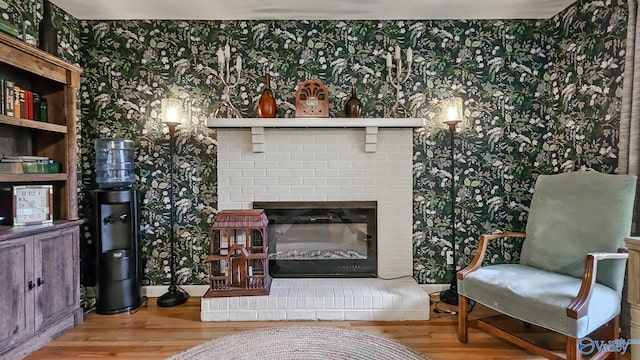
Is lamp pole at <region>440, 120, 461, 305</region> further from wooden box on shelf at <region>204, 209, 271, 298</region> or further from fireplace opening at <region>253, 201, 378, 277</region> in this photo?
wooden box on shelf at <region>204, 209, 271, 298</region>

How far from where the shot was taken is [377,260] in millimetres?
3195

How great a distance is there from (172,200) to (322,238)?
4.47ft

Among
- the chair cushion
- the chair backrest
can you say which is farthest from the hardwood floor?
the chair backrest

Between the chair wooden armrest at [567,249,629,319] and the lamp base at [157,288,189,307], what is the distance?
280 centimetres

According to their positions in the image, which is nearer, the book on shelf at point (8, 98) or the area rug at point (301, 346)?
the area rug at point (301, 346)

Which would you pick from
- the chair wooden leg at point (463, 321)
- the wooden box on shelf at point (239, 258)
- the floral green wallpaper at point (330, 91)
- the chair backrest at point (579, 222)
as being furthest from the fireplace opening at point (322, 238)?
the chair backrest at point (579, 222)

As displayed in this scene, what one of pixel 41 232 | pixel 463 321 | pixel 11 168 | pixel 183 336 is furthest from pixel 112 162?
pixel 463 321

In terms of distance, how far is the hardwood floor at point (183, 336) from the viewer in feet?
7.32

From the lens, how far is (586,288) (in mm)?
1814

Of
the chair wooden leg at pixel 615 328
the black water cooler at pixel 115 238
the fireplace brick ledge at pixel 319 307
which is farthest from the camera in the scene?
the black water cooler at pixel 115 238

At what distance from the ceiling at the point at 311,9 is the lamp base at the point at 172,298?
2.41 meters

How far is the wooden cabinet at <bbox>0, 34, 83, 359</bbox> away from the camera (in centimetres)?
215

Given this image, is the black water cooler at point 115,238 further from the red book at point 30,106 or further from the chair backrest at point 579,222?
the chair backrest at point 579,222

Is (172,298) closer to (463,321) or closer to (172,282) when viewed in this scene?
(172,282)
